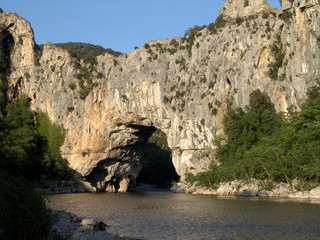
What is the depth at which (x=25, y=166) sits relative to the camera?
133ft

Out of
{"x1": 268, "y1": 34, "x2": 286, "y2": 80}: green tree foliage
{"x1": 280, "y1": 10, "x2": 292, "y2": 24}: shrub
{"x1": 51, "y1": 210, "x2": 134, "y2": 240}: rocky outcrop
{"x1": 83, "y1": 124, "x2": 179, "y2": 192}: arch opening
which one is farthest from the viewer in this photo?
{"x1": 83, "y1": 124, "x2": 179, "y2": 192}: arch opening

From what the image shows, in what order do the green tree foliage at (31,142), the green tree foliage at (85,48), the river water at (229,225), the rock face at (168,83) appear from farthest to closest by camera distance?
1. the green tree foliage at (85,48)
2. the rock face at (168,83)
3. the green tree foliage at (31,142)
4. the river water at (229,225)

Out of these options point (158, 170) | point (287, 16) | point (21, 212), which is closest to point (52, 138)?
point (158, 170)

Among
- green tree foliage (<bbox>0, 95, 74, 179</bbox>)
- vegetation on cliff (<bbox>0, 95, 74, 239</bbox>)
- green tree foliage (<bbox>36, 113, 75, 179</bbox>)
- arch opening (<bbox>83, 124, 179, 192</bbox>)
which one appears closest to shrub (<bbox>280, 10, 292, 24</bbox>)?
arch opening (<bbox>83, 124, 179, 192</bbox>)

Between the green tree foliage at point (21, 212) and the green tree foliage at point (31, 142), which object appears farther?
the green tree foliage at point (31, 142)

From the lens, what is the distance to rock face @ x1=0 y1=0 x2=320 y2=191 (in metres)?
38.2

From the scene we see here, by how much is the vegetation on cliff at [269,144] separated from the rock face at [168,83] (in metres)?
1.78

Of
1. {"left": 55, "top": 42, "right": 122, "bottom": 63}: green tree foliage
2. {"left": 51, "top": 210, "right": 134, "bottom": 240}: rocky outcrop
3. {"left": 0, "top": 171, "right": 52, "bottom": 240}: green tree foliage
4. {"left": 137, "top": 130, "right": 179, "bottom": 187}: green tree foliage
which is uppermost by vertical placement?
{"left": 55, "top": 42, "right": 122, "bottom": 63}: green tree foliage

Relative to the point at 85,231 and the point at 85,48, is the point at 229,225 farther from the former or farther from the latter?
the point at 85,48

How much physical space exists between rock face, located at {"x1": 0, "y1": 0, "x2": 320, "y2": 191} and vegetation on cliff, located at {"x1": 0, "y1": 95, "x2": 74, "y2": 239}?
8.38 feet

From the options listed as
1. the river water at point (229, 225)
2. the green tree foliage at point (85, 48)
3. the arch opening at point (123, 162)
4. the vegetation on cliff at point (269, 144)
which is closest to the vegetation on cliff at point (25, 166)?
the river water at point (229, 225)

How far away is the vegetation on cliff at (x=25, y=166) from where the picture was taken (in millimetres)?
7406

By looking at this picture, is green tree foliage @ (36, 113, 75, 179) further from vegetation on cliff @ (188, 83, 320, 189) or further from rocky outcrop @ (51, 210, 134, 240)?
rocky outcrop @ (51, 210, 134, 240)

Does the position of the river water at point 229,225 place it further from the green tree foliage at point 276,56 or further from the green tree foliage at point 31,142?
the green tree foliage at point 276,56
